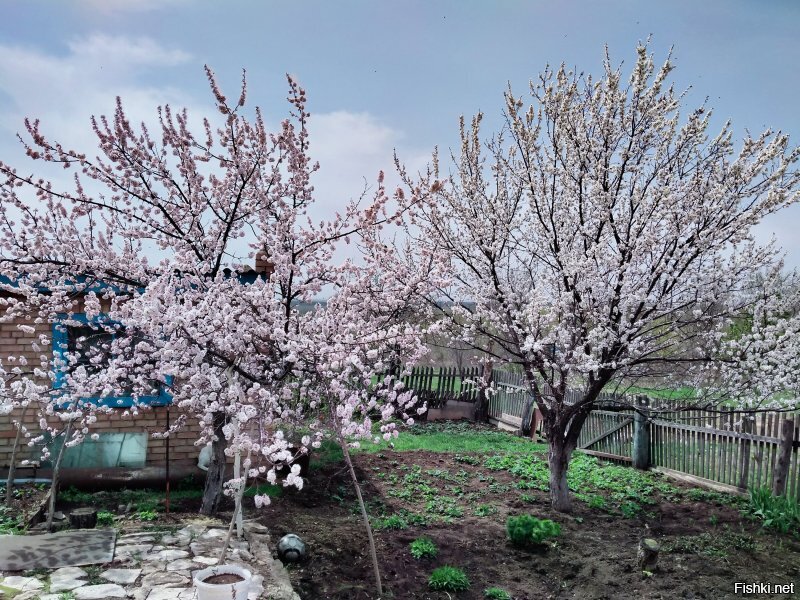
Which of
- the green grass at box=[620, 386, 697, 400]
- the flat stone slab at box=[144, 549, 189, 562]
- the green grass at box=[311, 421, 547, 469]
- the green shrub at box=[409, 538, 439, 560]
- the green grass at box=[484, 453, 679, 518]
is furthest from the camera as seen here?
the green grass at box=[620, 386, 697, 400]

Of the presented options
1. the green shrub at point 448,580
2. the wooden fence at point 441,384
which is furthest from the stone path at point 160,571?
the wooden fence at point 441,384

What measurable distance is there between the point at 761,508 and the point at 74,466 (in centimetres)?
→ 850

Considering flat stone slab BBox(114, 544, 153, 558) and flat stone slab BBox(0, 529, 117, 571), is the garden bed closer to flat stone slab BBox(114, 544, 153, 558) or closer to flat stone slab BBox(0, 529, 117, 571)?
flat stone slab BBox(114, 544, 153, 558)

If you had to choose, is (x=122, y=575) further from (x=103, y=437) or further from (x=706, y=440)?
(x=706, y=440)

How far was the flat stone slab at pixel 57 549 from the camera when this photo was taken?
462cm

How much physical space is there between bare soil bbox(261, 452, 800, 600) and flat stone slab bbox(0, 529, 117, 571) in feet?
5.12

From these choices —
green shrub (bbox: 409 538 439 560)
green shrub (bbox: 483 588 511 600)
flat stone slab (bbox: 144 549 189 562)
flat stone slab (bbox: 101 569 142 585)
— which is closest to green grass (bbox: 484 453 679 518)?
green shrub (bbox: 409 538 439 560)

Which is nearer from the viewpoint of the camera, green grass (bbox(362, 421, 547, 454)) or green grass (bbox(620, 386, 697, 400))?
green grass (bbox(620, 386, 697, 400))

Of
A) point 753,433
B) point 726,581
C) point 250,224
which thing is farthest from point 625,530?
point 250,224

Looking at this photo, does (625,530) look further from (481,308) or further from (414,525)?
(481,308)

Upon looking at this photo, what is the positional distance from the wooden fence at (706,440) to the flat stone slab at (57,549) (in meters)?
4.93

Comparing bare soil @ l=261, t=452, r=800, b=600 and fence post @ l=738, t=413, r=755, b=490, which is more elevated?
fence post @ l=738, t=413, r=755, b=490

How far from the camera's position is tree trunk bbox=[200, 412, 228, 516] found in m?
6.20

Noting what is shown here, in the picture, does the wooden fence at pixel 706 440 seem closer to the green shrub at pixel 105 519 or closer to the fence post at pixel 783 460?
the fence post at pixel 783 460
